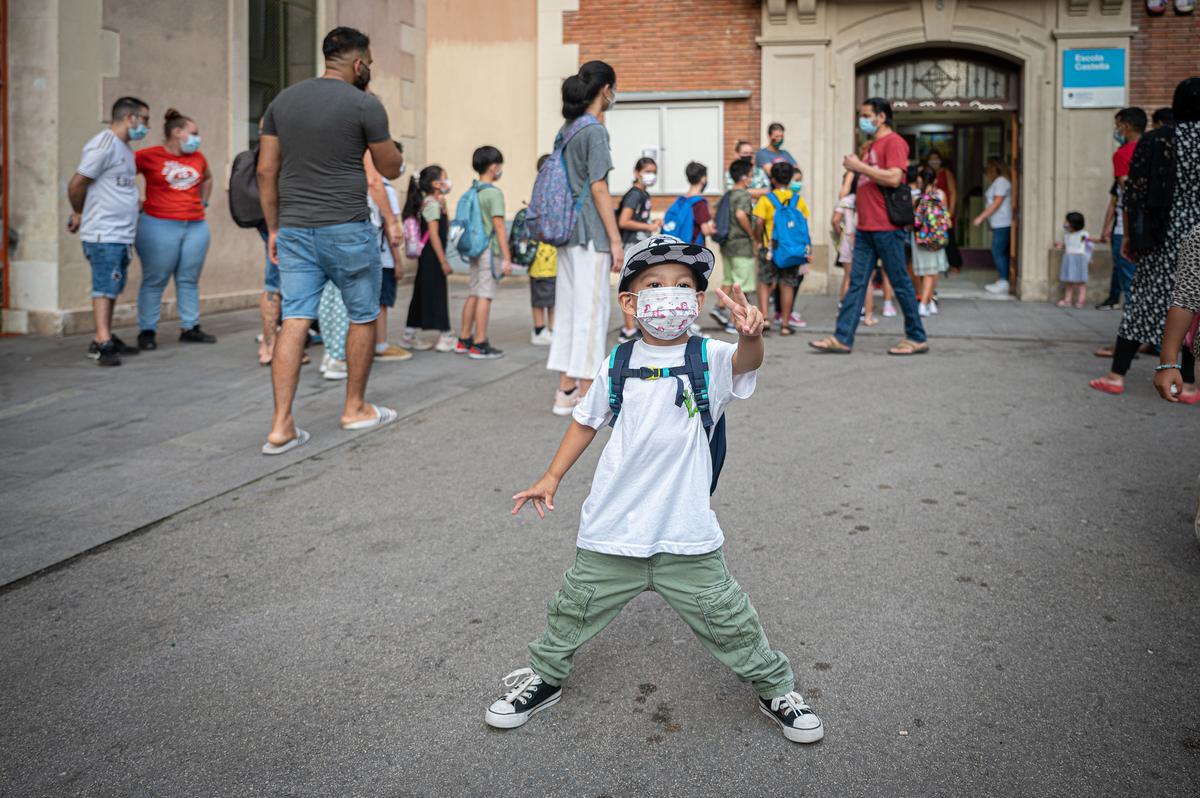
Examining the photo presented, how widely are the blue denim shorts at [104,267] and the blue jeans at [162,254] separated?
0.37 m

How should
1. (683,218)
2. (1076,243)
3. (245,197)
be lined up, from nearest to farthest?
(245,197)
(683,218)
(1076,243)

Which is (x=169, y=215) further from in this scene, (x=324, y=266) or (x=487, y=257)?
(x=324, y=266)

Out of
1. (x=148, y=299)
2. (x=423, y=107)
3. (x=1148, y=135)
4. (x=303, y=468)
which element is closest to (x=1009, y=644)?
(x=303, y=468)

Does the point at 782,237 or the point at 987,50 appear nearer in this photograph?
the point at 782,237

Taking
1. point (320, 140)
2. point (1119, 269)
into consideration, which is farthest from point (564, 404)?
point (1119, 269)

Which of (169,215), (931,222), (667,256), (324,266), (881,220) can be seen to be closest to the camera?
(667,256)

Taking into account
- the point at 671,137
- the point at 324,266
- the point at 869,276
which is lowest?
the point at 324,266

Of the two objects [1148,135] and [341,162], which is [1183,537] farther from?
[341,162]

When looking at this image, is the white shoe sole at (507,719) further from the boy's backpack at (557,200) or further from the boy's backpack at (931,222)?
the boy's backpack at (931,222)

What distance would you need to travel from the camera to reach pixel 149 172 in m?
8.93

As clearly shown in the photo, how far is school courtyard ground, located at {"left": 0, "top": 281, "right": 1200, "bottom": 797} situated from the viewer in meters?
2.60

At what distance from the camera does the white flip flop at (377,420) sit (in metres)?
6.16

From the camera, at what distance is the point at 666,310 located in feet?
9.04

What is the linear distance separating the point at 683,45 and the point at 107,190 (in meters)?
9.82
